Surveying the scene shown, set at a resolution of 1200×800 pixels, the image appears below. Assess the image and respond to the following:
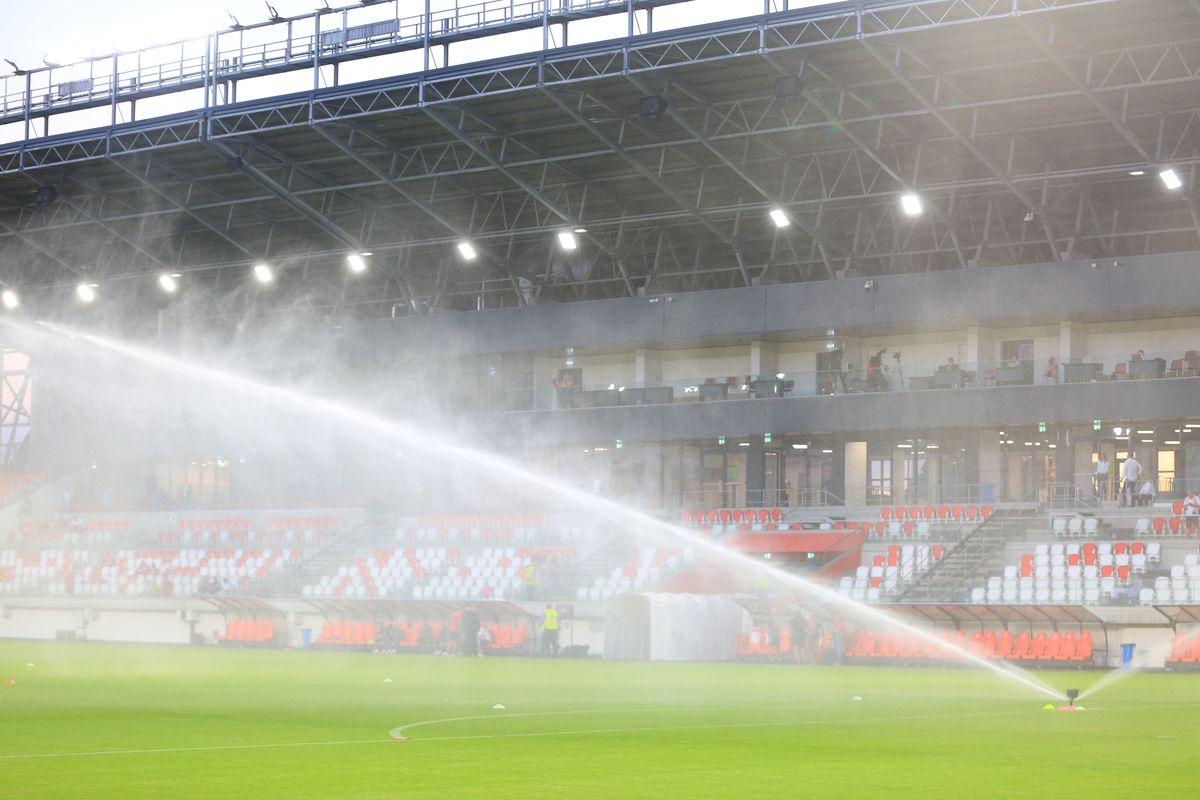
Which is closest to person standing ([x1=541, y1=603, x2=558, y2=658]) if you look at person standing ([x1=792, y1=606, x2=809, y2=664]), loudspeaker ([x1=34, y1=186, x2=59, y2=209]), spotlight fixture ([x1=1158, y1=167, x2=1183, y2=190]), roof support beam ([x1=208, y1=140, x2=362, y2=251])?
person standing ([x1=792, y1=606, x2=809, y2=664])

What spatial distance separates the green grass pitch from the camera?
1317cm

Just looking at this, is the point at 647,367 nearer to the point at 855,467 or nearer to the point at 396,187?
the point at 855,467

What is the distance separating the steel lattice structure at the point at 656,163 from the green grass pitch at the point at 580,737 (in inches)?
779

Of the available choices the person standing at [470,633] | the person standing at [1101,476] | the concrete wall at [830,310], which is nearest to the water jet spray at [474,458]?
the concrete wall at [830,310]

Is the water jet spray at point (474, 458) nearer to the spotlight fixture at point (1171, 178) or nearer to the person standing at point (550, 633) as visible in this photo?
the person standing at point (550, 633)

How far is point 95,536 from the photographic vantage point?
69.5 meters

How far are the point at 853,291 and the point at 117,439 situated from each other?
39.3 m

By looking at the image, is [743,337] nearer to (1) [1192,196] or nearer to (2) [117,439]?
(1) [1192,196]

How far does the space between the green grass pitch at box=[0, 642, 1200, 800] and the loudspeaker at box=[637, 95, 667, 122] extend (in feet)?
69.2

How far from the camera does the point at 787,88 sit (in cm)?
4600

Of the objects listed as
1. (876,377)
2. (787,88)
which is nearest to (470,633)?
(787,88)

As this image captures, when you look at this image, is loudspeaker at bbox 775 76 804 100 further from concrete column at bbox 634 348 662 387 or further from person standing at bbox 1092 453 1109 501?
concrete column at bbox 634 348 662 387

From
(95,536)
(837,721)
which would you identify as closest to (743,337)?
(95,536)

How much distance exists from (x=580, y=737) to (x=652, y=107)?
1290 inches
